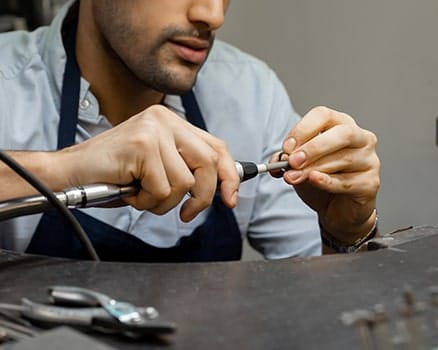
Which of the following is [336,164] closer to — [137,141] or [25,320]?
[137,141]

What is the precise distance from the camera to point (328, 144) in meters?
0.75

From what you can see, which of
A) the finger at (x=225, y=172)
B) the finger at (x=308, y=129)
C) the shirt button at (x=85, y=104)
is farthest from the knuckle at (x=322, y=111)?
the shirt button at (x=85, y=104)

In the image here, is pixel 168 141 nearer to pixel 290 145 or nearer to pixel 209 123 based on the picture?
pixel 290 145

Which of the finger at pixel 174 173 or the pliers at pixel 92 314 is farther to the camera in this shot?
the finger at pixel 174 173

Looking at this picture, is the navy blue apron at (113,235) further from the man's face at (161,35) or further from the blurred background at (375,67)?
the blurred background at (375,67)

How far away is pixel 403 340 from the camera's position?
1.21 feet

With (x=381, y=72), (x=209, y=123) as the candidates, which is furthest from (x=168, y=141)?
(x=381, y=72)

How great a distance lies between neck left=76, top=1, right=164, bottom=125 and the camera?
107 centimetres

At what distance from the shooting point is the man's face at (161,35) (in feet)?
3.10

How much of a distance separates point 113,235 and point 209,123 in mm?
284

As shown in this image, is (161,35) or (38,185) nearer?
(38,185)

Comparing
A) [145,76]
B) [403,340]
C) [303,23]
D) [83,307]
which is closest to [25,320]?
[83,307]

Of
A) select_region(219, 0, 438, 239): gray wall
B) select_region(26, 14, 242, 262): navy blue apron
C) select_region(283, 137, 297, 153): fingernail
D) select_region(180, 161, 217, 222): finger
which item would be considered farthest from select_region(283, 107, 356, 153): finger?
select_region(219, 0, 438, 239): gray wall

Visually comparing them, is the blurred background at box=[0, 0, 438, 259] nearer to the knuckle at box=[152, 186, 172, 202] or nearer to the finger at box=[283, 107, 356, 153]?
the finger at box=[283, 107, 356, 153]
